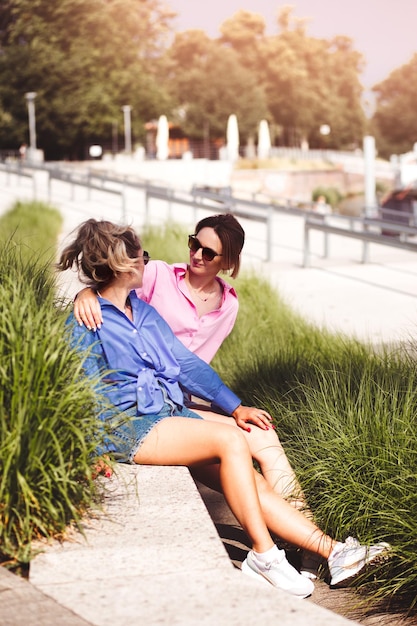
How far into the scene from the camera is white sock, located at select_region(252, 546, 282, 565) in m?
3.30

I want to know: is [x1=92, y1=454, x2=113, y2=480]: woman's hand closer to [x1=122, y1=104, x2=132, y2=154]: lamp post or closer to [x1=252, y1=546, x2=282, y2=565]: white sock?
[x1=252, y1=546, x2=282, y2=565]: white sock

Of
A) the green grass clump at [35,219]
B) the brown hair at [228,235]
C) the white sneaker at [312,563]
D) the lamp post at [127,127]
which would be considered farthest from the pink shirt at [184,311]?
the lamp post at [127,127]

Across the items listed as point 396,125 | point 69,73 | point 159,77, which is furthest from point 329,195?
point 396,125

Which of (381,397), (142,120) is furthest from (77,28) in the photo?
(381,397)

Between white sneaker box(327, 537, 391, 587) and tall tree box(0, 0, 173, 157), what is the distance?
54615 millimetres

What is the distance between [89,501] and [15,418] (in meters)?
0.33

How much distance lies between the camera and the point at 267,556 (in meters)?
3.30

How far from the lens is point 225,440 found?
3457mm

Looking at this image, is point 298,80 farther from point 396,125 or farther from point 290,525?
point 290,525

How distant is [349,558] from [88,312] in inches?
46.2

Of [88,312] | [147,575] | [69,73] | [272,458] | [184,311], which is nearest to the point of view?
[147,575]

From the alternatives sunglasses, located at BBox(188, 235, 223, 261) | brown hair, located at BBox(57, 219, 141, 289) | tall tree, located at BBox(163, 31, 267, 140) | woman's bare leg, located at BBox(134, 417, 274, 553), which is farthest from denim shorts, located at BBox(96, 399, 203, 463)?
tall tree, located at BBox(163, 31, 267, 140)

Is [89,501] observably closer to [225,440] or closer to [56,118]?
[225,440]

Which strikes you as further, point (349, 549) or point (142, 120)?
point (142, 120)
